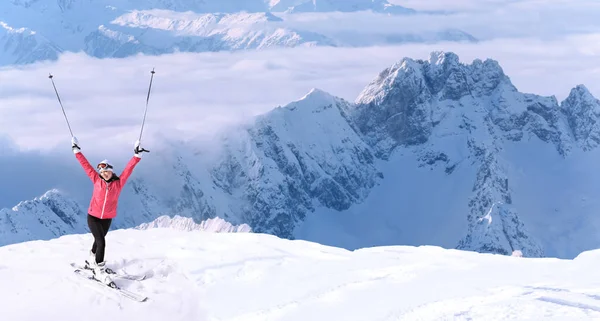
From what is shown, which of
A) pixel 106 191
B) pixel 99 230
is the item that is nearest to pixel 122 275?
pixel 99 230

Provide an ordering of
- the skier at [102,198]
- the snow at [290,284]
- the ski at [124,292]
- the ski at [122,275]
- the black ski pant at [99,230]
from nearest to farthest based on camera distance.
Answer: the snow at [290,284] → the ski at [124,292] → the skier at [102,198] → the black ski pant at [99,230] → the ski at [122,275]

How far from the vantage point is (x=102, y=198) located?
19.8 m

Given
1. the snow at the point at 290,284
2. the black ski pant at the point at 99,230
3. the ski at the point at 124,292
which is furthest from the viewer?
the black ski pant at the point at 99,230

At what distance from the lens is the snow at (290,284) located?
17.1m

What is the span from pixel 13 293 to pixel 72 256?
3.26 metres

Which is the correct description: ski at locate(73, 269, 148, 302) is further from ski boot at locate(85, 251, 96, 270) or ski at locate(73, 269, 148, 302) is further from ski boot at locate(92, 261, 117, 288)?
ski boot at locate(85, 251, 96, 270)

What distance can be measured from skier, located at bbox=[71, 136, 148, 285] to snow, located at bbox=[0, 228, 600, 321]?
0.67m

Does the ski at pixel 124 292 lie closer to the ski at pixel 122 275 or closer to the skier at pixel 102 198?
the skier at pixel 102 198

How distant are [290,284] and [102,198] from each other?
17.1ft

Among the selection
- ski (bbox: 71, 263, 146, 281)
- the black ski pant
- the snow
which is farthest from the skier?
the snow

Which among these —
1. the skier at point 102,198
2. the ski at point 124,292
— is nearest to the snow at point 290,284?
the ski at point 124,292

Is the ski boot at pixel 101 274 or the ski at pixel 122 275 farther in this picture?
the ski at pixel 122 275

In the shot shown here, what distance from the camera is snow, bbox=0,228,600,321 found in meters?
17.1

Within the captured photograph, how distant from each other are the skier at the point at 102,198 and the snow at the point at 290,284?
0.67 meters
